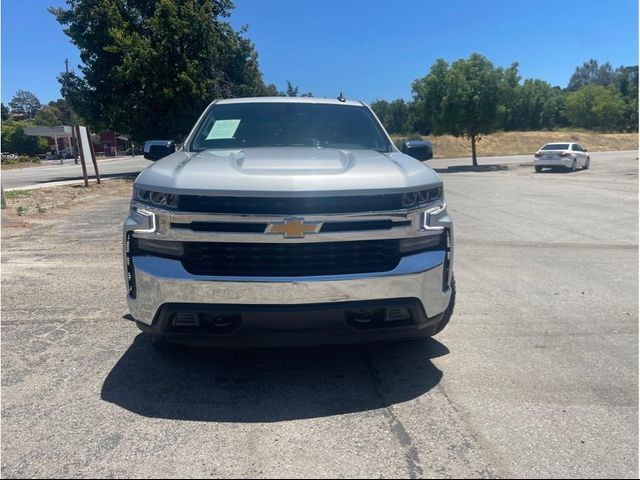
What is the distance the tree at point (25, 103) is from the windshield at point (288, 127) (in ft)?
585

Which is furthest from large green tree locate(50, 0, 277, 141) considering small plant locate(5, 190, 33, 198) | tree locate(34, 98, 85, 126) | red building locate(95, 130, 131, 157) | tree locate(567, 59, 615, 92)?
tree locate(567, 59, 615, 92)

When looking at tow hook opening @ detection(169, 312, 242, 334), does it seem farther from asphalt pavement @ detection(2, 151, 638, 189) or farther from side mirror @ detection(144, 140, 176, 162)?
asphalt pavement @ detection(2, 151, 638, 189)

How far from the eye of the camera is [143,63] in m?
22.6

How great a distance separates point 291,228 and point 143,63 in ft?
72.0

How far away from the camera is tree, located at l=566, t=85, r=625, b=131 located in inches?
3538

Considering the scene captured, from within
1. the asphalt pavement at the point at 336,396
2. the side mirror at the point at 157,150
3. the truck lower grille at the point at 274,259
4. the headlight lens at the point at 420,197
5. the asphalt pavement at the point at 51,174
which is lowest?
the asphalt pavement at the point at 336,396

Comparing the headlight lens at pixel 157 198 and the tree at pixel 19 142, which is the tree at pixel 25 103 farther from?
the headlight lens at pixel 157 198

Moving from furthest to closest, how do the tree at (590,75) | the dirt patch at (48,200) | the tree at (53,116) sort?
→ the tree at (590,75) < the tree at (53,116) < the dirt patch at (48,200)

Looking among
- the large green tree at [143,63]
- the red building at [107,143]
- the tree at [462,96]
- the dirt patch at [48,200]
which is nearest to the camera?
the dirt patch at [48,200]

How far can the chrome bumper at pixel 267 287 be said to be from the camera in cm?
309

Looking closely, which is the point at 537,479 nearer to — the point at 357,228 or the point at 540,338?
the point at 357,228

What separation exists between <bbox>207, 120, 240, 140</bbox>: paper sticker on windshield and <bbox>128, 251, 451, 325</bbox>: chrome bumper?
1715 millimetres

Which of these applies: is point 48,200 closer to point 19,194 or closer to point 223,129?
point 19,194

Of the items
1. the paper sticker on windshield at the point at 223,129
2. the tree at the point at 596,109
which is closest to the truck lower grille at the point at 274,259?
the paper sticker on windshield at the point at 223,129
